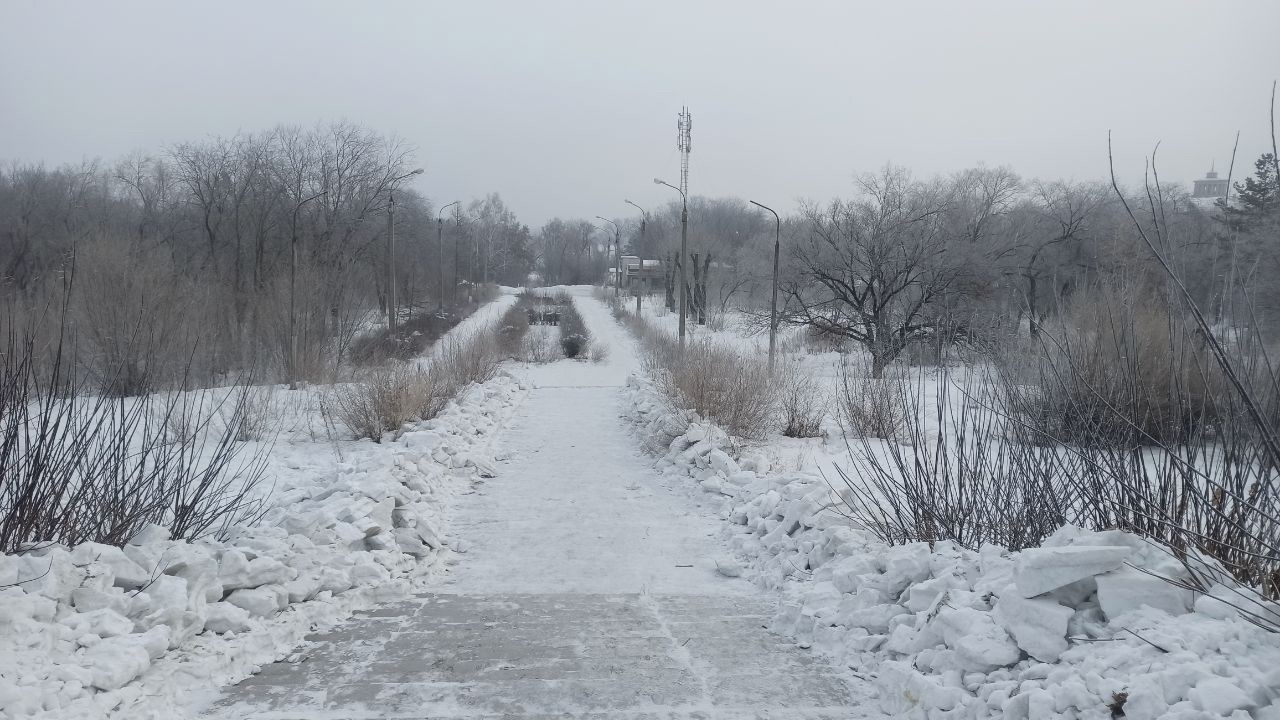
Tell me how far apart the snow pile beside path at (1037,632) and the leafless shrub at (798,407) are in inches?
302

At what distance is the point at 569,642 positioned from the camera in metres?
5.00

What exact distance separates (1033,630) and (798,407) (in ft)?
34.3

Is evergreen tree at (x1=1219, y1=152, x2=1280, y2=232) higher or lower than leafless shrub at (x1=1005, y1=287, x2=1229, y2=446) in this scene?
higher

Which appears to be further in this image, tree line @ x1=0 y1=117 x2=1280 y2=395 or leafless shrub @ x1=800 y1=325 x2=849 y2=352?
leafless shrub @ x1=800 y1=325 x2=849 y2=352

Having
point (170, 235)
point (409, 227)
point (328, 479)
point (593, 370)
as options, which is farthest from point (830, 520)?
point (409, 227)

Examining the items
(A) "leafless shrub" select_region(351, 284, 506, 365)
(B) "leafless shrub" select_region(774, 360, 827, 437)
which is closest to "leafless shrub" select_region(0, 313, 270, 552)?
(B) "leafless shrub" select_region(774, 360, 827, 437)

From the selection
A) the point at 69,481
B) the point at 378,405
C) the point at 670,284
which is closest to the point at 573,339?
the point at 378,405

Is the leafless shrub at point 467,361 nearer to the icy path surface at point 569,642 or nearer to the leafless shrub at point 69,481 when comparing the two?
the icy path surface at point 569,642

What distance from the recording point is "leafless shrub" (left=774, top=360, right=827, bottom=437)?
45.1ft

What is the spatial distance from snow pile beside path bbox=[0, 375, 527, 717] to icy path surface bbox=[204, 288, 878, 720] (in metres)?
0.27

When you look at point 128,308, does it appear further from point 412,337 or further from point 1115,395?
point 1115,395

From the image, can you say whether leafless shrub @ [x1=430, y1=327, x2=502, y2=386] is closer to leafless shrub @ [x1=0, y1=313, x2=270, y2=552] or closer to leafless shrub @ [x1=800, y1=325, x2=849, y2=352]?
leafless shrub @ [x1=0, y1=313, x2=270, y2=552]

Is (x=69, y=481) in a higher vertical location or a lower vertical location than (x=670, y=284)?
lower

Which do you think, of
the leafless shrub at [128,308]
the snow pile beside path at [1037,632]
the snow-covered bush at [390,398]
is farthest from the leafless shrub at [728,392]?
the leafless shrub at [128,308]
